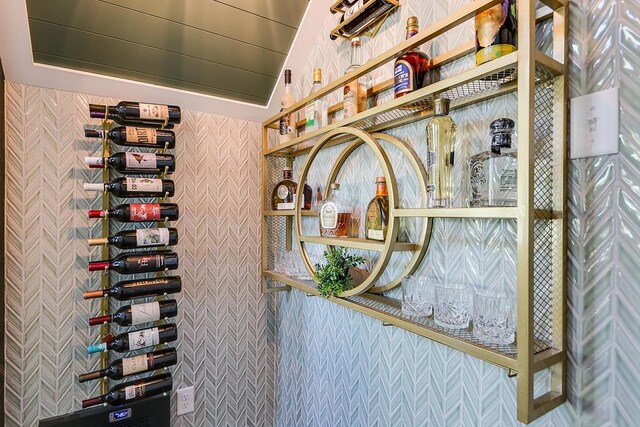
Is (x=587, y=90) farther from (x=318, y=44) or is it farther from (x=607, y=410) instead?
(x=318, y=44)

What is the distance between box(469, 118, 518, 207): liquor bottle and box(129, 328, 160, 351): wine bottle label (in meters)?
1.29

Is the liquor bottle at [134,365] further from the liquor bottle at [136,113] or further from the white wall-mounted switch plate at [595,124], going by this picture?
Result: the white wall-mounted switch plate at [595,124]

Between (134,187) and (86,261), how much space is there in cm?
38

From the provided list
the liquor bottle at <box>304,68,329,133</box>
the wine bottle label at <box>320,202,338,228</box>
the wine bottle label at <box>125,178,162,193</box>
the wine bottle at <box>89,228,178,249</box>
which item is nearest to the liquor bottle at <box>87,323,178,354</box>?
the wine bottle at <box>89,228,178,249</box>

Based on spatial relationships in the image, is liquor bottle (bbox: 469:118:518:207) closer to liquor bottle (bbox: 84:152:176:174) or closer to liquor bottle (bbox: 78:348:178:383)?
liquor bottle (bbox: 84:152:176:174)

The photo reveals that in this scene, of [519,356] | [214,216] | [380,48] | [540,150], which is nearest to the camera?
[519,356]

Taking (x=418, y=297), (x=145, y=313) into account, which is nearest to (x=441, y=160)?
(x=418, y=297)

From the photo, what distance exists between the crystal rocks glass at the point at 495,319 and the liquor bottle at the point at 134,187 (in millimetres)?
1232

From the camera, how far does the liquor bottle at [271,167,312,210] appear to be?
1557 millimetres

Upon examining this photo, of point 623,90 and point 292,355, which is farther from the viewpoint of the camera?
point 292,355

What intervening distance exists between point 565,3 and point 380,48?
24.0 inches

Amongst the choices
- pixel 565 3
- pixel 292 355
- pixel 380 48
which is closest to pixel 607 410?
pixel 565 3

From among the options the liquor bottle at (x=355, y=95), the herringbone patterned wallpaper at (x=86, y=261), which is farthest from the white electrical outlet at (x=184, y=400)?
the liquor bottle at (x=355, y=95)

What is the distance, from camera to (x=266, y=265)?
173 centimetres
